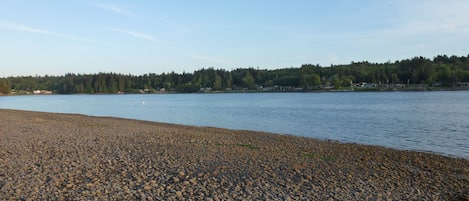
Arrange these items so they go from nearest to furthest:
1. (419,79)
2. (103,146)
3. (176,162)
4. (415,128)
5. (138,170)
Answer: (138,170) → (176,162) → (103,146) → (415,128) → (419,79)

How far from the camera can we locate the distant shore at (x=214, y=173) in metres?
9.38

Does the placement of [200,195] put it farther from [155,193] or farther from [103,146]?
[103,146]

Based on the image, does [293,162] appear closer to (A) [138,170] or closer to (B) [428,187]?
(B) [428,187]

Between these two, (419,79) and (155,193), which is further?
(419,79)

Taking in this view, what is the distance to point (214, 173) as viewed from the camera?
11.4 m

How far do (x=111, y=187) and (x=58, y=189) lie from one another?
3.98ft

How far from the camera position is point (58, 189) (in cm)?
938

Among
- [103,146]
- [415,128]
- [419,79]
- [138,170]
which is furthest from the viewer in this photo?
[419,79]

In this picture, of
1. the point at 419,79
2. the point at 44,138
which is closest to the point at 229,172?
the point at 44,138

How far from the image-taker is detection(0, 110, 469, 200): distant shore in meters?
9.38

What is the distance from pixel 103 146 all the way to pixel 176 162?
16.7 feet

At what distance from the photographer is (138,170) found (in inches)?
459

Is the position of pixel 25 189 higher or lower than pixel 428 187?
higher

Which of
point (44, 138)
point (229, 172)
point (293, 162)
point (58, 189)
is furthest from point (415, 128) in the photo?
point (58, 189)
